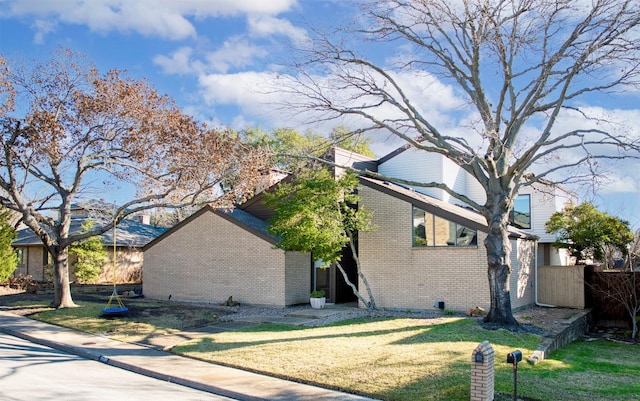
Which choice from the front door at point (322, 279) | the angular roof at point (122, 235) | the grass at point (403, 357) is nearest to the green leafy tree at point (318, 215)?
the grass at point (403, 357)

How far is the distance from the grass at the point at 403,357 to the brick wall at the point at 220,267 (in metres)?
4.69

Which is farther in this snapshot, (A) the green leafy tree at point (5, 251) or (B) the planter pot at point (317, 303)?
(A) the green leafy tree at point (5, 251)

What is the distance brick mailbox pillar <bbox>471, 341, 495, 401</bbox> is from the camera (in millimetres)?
8008

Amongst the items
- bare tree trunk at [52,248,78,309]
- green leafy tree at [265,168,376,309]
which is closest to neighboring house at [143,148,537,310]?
green leafy tree at [265,168,376,309]

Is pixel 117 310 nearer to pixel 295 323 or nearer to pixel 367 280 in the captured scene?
pixel 295 323

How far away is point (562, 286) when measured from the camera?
2150cm

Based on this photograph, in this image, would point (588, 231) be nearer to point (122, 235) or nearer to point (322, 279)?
point (322, 279)

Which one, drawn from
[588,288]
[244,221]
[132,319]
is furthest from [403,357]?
[588,288]

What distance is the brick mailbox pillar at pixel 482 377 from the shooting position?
8.01 metres

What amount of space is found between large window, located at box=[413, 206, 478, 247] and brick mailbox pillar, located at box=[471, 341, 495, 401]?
10.6m

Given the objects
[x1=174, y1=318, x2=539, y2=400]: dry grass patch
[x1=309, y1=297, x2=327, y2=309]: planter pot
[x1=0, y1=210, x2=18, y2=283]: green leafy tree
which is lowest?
[x1=174, y1=318, x2=539, y2=400]: dry grass patch

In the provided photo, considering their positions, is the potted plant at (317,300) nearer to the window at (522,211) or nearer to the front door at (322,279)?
the front door at (322,279)

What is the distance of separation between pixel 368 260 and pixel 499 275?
19.5ft

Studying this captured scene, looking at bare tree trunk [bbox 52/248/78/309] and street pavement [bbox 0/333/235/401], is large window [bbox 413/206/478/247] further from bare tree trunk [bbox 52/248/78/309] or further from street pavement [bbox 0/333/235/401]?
bare tree trunk [bbox 52/248/78/309]
